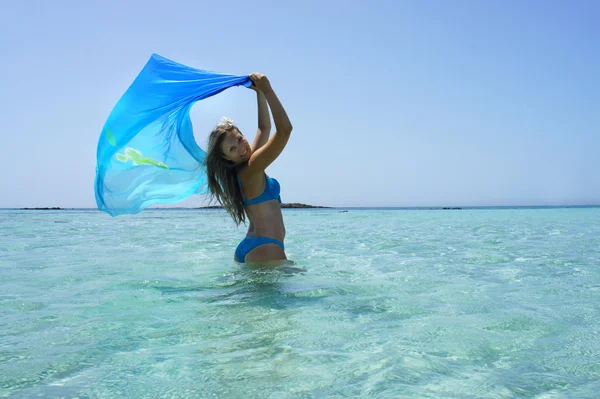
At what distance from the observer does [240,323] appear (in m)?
3.38

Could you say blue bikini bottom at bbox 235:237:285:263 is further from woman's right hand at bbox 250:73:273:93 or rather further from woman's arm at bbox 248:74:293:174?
woman's right hand at bbox 250:73:273:93

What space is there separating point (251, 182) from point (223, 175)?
0.32 metres

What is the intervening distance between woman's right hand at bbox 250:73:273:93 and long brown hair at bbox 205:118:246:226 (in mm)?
487

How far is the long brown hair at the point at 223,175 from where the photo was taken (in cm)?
489

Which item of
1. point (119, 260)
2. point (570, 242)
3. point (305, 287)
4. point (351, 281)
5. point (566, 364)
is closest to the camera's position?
point (566, 364)

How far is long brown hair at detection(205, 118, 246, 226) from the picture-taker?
4.89m

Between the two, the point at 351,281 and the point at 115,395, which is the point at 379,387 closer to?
the point at 115,395

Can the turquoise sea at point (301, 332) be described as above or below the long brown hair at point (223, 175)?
below

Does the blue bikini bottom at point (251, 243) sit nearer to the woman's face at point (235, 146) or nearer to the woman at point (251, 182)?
the woman at point (251, 182)

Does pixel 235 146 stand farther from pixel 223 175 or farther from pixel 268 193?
pixel 268 193

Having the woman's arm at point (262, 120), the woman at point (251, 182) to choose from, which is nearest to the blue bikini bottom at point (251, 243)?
the woman at point (251, 182)

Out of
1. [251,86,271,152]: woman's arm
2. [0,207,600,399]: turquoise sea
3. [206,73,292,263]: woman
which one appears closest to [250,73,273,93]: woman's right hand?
[206,73,292,263]: woman

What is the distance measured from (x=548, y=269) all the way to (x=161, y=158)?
519cm

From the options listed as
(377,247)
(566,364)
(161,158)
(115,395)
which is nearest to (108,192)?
(161,158)
